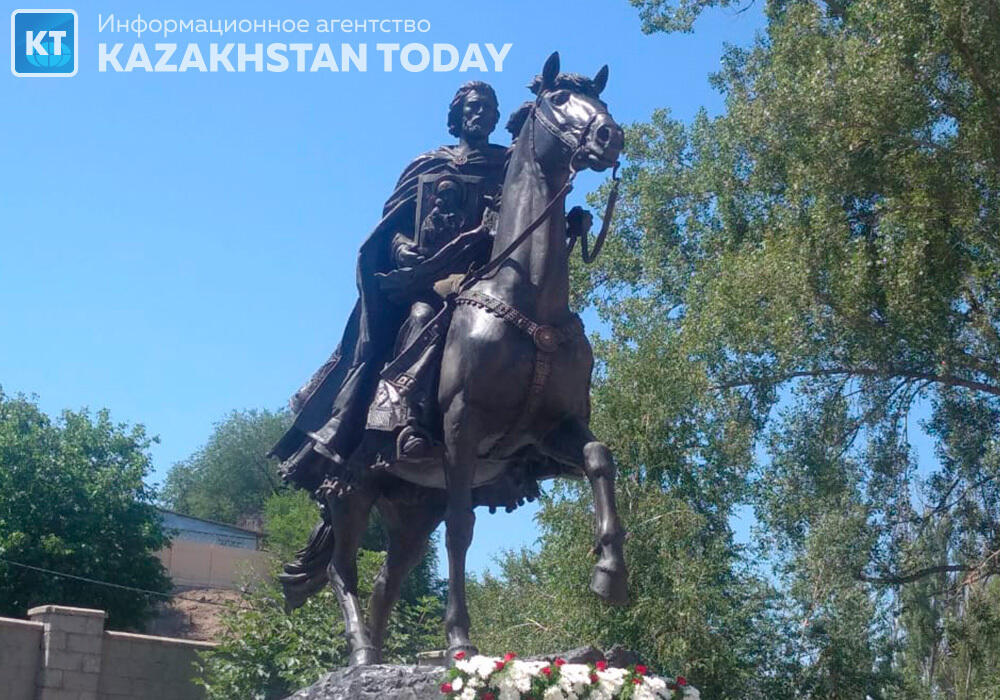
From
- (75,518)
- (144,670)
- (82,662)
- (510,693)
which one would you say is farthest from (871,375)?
(75,518)

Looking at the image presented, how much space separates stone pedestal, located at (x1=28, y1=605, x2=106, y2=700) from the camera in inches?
699

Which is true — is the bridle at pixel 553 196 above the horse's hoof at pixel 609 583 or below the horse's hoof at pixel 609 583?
above

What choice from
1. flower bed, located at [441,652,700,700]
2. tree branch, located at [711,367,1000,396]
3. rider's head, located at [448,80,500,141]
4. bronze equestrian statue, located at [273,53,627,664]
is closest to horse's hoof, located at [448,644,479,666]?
bronze equestrian statue, located at [273,53,627,664]

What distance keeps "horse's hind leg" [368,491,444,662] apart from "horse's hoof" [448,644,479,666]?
1653 mm

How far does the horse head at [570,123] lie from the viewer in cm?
720

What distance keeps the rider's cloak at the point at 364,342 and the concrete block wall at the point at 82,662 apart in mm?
10210

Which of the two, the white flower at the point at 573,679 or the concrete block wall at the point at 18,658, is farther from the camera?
the concrete block wall at the point at 18,658

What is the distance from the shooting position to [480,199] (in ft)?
28.1

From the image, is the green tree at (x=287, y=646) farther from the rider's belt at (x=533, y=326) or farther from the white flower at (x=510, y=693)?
the white flower at (x=510, y=693)

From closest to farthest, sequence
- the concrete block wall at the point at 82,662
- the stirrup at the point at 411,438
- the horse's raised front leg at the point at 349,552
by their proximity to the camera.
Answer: the stirrup at the point at 411,438
the horse's raised front leg at the point at 349,552
the concrete block wall at the point at 82,662

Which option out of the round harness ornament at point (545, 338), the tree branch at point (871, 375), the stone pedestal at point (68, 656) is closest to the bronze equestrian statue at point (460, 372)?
the round harness ornament at point (545, 338)

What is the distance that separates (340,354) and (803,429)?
13.2 metres

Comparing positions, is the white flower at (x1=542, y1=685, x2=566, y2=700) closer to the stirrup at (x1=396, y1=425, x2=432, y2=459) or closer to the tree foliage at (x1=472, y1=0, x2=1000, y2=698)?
the stirrup at (x1=396, y1=425, x2=432, y2=459)

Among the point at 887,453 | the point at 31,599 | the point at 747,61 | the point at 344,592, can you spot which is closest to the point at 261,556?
the point at 31,599
